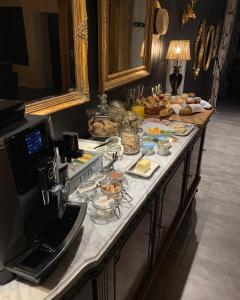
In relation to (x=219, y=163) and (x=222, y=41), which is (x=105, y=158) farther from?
(x=222, y=41)

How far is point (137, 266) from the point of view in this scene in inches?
53.6

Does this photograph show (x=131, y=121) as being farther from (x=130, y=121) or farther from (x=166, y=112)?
(x=166, y=112)

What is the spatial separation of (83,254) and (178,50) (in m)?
2.28

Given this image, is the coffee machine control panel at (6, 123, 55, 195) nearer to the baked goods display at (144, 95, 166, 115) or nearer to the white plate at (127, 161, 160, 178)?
the white plate at (127, 161, 160, 178)

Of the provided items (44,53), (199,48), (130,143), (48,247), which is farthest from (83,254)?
(199,48)

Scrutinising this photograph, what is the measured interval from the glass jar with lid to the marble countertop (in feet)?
1.40

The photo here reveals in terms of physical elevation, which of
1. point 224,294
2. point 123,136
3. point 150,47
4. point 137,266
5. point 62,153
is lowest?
point 224,294

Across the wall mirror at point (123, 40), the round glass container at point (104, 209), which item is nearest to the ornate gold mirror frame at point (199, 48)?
the wall mirror at point (123, 40)

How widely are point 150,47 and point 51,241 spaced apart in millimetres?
1926

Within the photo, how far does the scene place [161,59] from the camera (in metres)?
2.71

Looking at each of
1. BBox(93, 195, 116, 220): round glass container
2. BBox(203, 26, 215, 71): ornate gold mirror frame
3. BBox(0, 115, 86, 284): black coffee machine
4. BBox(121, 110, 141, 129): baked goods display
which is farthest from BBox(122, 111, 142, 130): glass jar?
BBox(203, 26, 215, 71): ornate gold mirror frame

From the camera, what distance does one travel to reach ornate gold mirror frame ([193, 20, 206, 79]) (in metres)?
3.66

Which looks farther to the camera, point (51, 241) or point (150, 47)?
point (150, 47)

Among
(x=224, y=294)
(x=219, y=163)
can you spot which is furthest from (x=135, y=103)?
(x=219, y=163)
